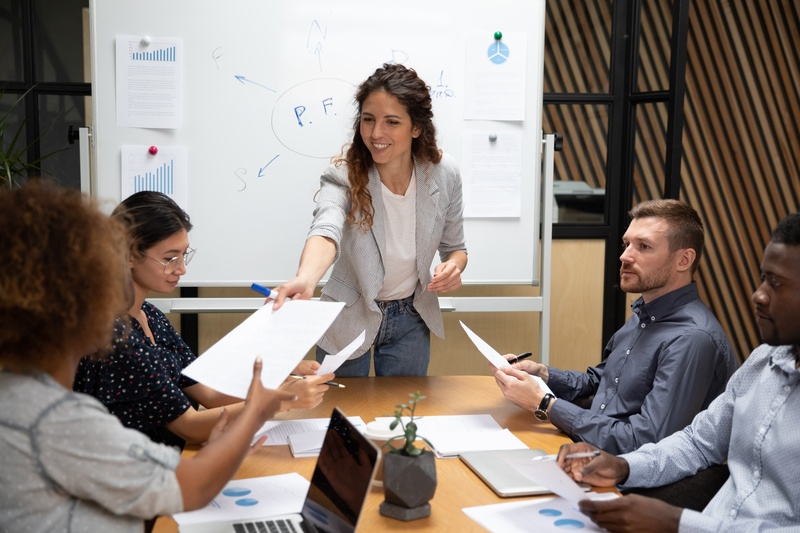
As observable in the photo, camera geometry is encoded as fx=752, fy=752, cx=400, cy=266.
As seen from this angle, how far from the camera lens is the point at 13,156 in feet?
9.99

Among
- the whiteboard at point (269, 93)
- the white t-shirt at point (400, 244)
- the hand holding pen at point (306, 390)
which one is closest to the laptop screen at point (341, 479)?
the hand holding pen at point (306, 390)

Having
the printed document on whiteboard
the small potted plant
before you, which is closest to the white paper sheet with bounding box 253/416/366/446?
the small potted plant

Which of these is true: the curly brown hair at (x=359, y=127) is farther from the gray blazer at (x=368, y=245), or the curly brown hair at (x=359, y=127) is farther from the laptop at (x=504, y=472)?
the laptop at (x=504, y=472)

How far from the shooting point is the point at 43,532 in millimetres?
1023

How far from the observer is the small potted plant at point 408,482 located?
1330mm

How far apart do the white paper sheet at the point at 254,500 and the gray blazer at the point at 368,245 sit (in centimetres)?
90

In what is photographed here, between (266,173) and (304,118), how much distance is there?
269mm

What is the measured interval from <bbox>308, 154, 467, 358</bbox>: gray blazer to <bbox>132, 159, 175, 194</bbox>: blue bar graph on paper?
0.80 m

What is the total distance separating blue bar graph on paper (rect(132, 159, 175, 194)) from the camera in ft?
9.66

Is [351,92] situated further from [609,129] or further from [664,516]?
[664,516]

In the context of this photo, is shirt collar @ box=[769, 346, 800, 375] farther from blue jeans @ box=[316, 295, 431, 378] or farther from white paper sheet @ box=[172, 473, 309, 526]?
blue jeans @ box=[316, 295, 431, 378]

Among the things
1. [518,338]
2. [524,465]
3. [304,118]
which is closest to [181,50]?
[304,118]

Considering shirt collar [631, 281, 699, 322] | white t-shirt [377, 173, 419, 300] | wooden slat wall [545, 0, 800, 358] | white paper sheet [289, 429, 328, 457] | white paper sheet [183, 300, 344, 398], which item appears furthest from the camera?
wooden slat wall [545, 0, 800, 358]

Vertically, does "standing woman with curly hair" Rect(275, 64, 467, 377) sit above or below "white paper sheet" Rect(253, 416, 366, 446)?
above
